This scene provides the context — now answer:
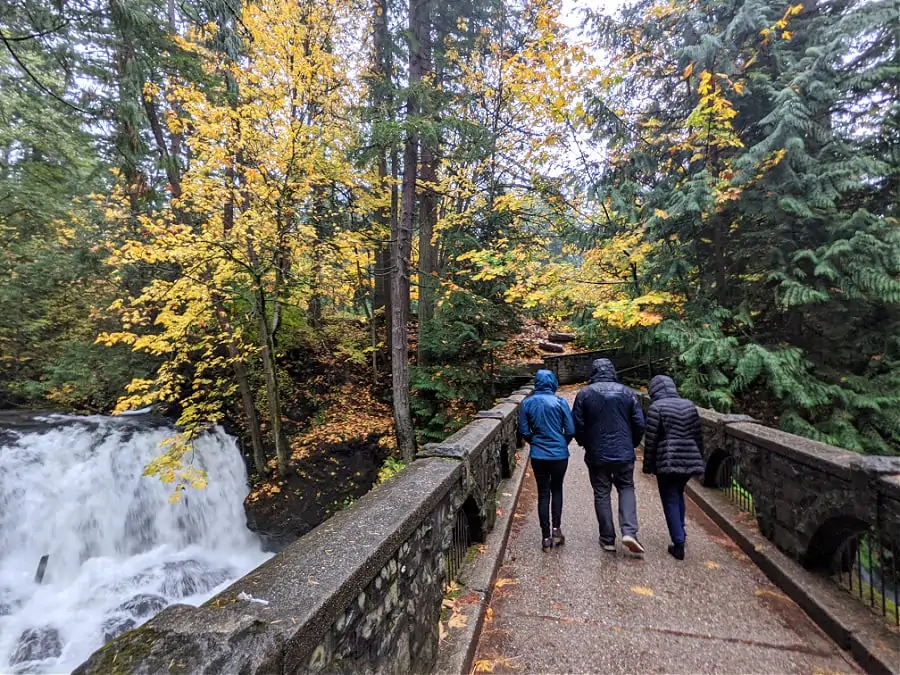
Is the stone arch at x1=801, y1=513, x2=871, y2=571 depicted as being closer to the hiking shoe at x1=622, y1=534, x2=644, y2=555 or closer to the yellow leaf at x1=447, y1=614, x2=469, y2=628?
the hiking shoe at x1=622, y1=534, x2=644, y2=555

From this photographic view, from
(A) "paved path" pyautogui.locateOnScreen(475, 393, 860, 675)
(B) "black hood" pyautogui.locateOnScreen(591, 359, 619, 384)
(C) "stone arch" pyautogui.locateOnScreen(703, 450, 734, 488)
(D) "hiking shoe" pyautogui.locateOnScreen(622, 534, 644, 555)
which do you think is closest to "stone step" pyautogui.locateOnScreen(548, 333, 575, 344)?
(C) "stone arch" pyautogui.locateOnScreen(703, 450, 734, 488)

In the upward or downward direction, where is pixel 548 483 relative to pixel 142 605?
upward

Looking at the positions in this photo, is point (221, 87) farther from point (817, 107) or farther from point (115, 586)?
point (817, 107)

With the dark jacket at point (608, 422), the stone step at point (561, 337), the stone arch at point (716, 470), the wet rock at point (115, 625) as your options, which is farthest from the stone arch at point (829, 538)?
the stone step at point (561, 337)

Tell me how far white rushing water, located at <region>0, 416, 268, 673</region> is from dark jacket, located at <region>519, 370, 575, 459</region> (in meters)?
7.19

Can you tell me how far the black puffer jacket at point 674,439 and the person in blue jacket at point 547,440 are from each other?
0.88m

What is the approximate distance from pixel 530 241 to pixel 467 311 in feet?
10.7

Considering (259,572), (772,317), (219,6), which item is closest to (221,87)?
(219,6)

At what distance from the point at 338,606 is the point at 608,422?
3.41m

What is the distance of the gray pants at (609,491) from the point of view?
432 centimetres

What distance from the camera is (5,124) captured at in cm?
1001

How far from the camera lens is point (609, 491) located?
437cm

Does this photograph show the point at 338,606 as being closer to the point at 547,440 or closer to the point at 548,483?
the point at 547,440

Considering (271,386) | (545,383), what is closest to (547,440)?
(545,383)
